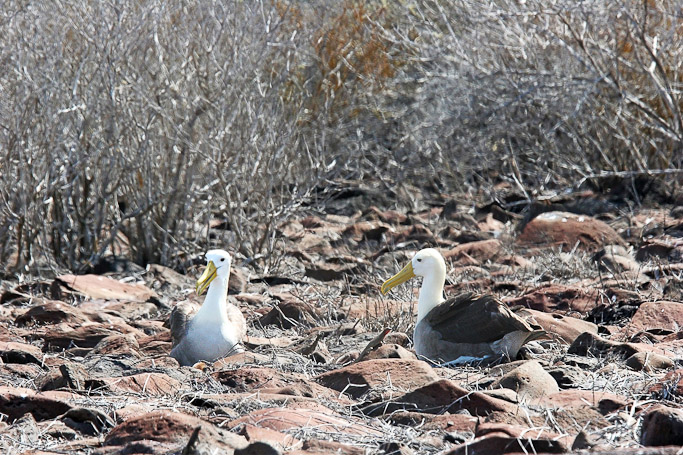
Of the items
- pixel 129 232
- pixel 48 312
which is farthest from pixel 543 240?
pixel 48 312

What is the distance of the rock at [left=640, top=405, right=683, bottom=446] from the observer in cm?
333

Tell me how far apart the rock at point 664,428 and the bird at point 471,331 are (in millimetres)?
1879

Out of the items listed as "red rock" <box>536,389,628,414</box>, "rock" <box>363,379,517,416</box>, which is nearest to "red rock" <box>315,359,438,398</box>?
"rock" <box>363,379,517,416</box>

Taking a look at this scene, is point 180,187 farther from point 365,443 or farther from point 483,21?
point 365,443

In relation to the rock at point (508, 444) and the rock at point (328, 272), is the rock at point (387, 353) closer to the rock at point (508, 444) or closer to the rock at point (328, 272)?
the rock at point (508, 444)

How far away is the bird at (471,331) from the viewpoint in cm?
536

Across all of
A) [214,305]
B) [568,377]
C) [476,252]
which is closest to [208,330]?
[214,305]

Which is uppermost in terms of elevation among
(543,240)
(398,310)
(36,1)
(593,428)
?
(36,1)

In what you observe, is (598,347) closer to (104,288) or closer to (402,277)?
(402,277)

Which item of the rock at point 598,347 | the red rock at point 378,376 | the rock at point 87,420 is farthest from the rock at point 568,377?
the rock at point 87,420

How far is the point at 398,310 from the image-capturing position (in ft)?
22.7

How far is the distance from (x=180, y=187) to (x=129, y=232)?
823 mm

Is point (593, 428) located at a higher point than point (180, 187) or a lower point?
higher

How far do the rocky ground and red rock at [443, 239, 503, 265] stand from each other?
0.09ft
